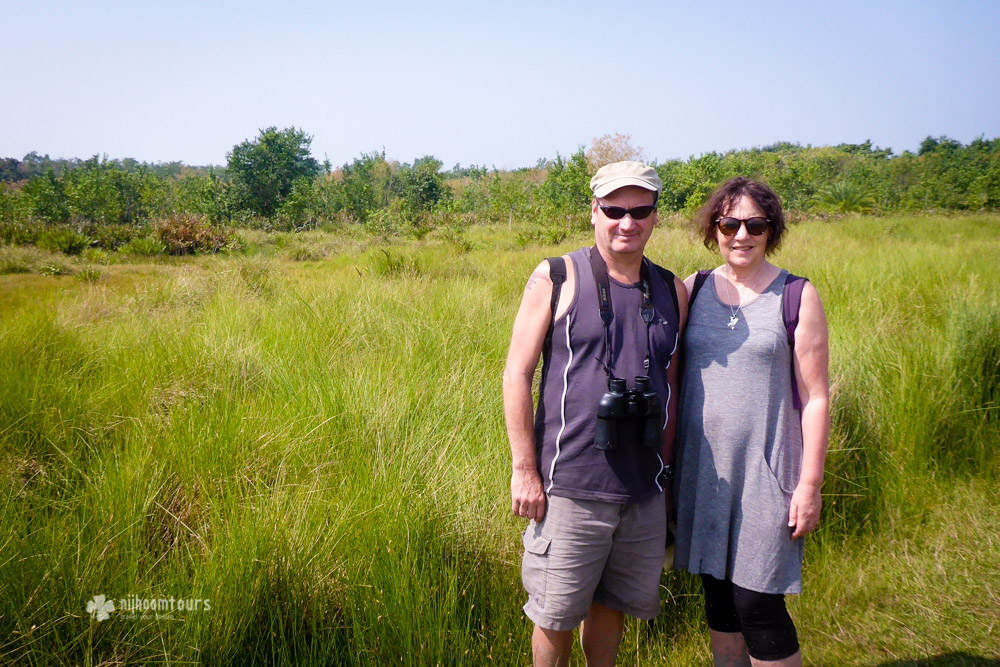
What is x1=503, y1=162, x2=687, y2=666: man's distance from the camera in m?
1.79

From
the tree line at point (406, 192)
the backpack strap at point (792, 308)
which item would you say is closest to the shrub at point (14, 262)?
the backpack strap at point (792, 308)

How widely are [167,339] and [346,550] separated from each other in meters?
3.00

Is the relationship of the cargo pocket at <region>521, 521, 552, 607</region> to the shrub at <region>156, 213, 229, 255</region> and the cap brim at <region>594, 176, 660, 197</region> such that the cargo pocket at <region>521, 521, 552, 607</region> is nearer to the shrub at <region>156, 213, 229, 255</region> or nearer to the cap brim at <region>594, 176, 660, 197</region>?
the cap brim at <region>594, 176, 660, 197</region>

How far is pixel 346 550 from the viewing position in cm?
234

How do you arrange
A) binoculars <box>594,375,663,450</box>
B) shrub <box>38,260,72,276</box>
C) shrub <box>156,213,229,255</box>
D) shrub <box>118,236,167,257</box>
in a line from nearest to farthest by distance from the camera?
1. binoculars <box>594,375,663,450</box>
2. shrub <box>38,260,72,276</box>
3. shrub <box>118,236,167,257</box>
4. shrub <box>156,213,229,255</box>

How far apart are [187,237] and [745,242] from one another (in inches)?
632

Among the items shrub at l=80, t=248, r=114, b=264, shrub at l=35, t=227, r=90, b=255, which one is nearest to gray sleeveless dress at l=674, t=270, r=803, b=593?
shrub at l=80, t=248, r=114, b=264

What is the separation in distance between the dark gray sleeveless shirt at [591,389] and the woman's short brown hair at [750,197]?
1.51ft

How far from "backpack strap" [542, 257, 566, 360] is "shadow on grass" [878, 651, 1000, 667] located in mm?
2052

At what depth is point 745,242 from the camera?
1935 millimetres

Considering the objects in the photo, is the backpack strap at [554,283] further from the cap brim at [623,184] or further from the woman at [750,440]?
the woman at [750,440]

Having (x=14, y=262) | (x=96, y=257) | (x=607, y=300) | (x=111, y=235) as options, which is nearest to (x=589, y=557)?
(x=607, y=300)

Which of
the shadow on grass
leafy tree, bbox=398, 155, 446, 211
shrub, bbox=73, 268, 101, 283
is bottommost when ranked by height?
the shadow on grass

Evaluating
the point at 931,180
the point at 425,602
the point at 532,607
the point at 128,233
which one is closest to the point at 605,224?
the point at 532,607
